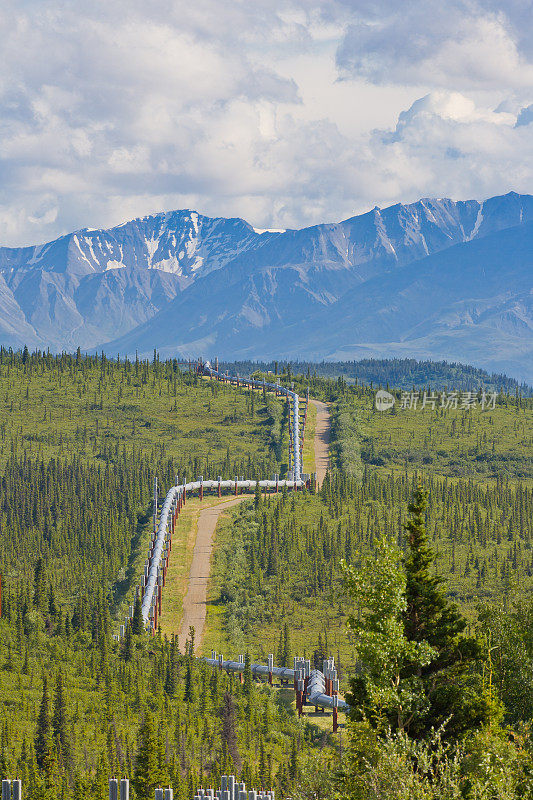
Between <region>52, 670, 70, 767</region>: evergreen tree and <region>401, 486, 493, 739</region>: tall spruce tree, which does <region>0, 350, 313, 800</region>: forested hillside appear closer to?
<region>52, 670, 70, 767</region>: evergreen tree

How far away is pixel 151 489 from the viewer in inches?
6688

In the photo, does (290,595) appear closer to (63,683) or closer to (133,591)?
(133,591)

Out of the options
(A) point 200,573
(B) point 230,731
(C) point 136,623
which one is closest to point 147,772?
(B) point 230,731

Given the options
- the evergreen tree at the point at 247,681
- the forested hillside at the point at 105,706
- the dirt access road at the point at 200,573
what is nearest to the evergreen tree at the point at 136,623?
the forested hillside at the point at 105,706

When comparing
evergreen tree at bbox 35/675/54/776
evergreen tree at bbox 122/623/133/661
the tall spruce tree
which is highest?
the tall spruce tree

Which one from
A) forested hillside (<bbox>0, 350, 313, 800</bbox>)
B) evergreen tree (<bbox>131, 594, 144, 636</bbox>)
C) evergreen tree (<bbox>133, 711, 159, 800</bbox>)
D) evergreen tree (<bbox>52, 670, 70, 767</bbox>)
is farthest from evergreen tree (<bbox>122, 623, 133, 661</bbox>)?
evergreen tree (<bbox>133, 711, 159, 800</bbox>)

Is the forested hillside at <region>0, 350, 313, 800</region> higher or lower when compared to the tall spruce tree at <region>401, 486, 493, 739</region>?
lower

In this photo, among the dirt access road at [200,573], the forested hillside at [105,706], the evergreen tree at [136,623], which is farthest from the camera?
the dirt access road at [200,573]

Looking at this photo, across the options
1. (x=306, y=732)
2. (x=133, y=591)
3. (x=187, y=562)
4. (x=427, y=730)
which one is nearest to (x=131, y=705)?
(x=306, y=732)

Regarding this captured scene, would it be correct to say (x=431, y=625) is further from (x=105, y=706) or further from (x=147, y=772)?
(x=105, y=706)

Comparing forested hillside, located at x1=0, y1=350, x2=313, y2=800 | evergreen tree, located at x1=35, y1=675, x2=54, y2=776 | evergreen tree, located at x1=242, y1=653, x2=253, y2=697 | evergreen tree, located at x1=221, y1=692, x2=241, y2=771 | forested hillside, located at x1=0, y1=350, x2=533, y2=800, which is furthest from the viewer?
evergreen tree, located at x1=242, y1=653, x2=253, y2=697

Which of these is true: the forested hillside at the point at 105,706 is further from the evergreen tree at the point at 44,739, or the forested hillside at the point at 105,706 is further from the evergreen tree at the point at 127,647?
the evergreen tree at the point at 127,647

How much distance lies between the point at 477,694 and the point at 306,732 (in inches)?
1366

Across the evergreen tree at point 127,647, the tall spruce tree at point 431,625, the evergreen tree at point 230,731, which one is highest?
the tall spruce tree at point 431,625
